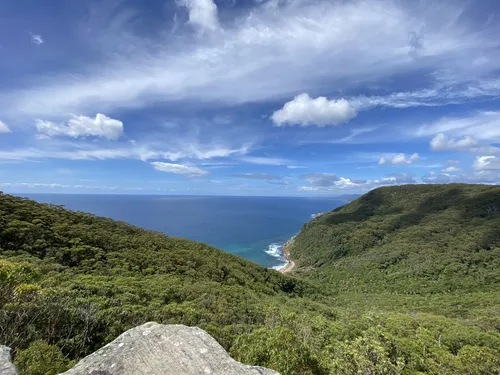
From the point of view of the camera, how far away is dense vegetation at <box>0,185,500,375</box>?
42.5 ft

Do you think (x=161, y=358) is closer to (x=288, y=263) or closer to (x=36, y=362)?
(x=36, y=362)

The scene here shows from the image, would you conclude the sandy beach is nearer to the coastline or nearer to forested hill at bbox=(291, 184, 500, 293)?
the coastline

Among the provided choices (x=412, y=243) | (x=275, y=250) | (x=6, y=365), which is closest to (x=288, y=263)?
(x=275, y=250)

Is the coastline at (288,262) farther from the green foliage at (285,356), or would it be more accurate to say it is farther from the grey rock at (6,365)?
the grey rock at (6,365)

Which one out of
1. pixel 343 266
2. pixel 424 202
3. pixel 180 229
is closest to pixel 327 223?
pixel 343 266

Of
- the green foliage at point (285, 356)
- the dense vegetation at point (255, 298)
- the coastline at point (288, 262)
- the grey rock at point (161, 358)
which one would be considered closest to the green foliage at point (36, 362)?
the dense vegetation at point (255, 298)

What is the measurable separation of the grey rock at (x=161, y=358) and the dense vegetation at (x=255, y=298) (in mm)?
4470

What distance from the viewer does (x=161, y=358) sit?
682 centimetres

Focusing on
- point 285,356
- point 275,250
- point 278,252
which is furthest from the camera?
point 275,250

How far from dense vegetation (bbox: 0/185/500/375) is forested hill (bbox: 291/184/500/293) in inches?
25.4

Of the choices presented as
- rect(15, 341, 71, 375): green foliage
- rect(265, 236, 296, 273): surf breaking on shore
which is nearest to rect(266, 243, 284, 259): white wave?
rect(265, 236, 296, 273): surf breaking on shore

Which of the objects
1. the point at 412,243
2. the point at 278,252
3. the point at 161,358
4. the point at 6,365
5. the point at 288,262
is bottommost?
the point at 288,262

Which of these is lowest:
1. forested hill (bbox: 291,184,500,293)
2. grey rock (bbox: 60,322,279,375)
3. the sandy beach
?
the sandy beach

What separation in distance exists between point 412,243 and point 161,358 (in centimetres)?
11537
